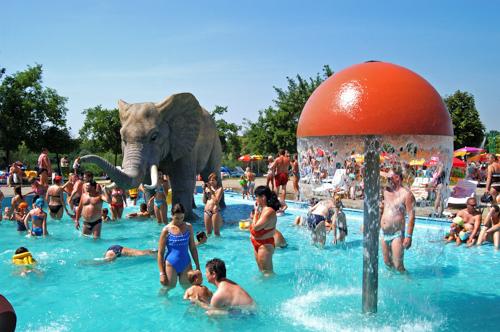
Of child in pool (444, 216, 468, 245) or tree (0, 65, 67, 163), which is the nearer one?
child in pool (444, 216, 468, 245)

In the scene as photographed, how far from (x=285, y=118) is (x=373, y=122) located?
26882 mm

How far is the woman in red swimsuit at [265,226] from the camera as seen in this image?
614 cm

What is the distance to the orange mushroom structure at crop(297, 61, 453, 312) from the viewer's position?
3680 millimetres

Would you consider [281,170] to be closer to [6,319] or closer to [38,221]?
[38,221]

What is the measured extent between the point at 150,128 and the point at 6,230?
4674 mm

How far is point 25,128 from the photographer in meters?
27.0

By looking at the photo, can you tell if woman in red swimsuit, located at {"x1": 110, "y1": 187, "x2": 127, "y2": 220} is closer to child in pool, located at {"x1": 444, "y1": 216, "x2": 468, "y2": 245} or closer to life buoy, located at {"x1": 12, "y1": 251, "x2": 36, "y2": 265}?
life buoy, located at {"x1": 12, "y1": 251, "x2": 36, "y2": 265}

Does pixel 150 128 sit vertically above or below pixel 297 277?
above

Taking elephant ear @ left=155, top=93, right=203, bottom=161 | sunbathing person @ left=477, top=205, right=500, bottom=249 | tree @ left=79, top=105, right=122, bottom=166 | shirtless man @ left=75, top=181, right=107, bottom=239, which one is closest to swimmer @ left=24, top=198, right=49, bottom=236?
shirtless man @ left=75, top=181, right=107, bottom=239

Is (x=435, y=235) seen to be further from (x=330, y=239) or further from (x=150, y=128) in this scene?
(x=150, y=128)

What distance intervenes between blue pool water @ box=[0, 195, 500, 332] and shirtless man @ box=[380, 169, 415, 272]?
604 mm

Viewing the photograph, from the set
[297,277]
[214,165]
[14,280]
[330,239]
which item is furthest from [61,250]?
[214,165]

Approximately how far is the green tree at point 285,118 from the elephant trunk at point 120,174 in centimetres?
2111

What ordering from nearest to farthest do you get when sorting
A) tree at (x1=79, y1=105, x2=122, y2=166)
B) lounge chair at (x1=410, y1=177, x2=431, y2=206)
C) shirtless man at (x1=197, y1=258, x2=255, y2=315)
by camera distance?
shirtless man at (x1=197, y1=258, x2=255, y2=315) < lounge chair at (x1=410, y1=177, x2=431, y2=206) < tree at (x1=79, y1=105, x2=122, y2=166)
